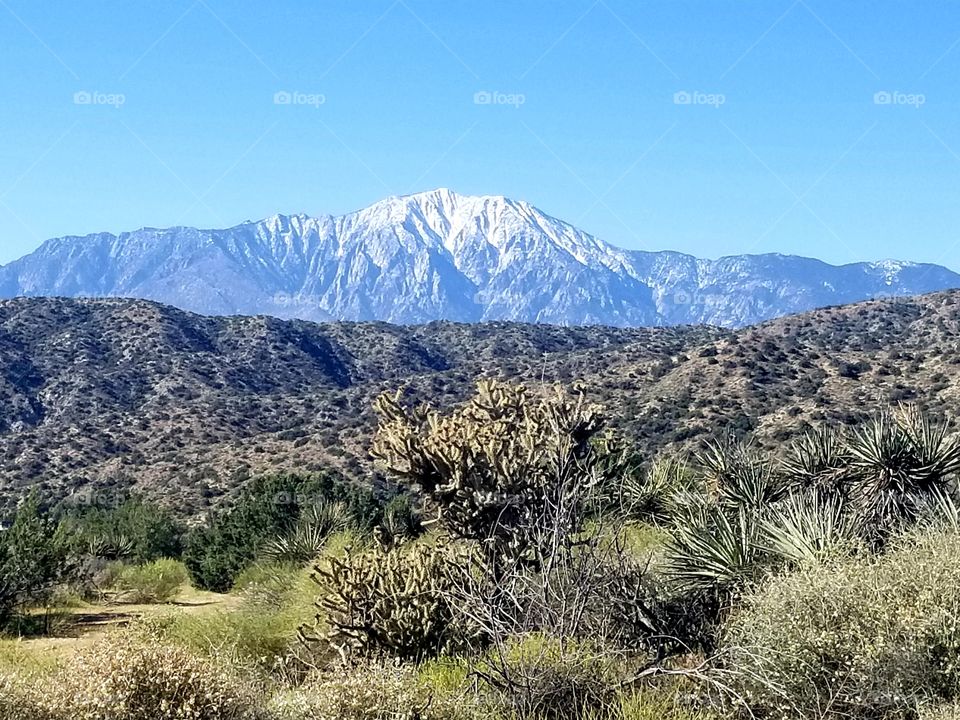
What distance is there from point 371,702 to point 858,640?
3.38m

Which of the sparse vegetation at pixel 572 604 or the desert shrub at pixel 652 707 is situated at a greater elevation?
the sparse vegetation at pixel 572 604

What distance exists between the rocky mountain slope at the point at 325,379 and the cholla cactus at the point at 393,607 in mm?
9674

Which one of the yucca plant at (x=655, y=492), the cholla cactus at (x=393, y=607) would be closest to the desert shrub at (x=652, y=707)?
the cholla cactus at (x=393, y=607)

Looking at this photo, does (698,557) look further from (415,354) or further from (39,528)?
(415,354)

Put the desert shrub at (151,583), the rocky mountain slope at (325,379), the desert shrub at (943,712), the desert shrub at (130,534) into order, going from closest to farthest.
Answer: the desert shrub at (943,712) < the desert shrub at (151,583) < the desert shrub at (130,534) < the rocky mountain slope at (325,379)

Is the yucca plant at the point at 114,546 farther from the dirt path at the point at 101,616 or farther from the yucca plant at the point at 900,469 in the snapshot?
the yucca plant at the point at 900,469

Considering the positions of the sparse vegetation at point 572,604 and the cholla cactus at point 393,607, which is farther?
the cholla cactus at point 393,607

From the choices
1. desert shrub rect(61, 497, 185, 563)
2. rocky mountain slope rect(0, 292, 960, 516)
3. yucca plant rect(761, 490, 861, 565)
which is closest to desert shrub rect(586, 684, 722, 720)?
yucca plant rect(761, 490, 861, 565)

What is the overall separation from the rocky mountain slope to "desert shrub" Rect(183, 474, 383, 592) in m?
5.90

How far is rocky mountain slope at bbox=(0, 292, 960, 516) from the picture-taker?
3550cm

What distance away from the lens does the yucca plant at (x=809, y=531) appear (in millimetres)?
8328

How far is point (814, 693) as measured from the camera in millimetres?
6824

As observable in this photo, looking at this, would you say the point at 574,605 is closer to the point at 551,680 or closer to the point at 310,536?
the point at 551,680

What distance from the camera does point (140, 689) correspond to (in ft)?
20.3
